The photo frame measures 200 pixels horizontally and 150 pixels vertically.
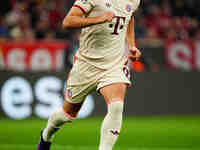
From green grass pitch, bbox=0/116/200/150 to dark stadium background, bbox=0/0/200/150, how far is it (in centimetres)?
2

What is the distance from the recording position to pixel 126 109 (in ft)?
40.7

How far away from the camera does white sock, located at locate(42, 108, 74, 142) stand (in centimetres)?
629

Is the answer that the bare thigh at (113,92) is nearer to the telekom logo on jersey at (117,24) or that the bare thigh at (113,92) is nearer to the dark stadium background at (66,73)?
the telekom logo on jersey at (117,24)

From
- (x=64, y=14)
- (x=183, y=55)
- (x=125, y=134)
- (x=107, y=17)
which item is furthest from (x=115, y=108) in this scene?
(x=64, y=14)

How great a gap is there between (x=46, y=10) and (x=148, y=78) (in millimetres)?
3345

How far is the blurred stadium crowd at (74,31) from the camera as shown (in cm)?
1305

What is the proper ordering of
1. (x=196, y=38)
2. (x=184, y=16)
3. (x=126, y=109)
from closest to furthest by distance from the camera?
(x=126, y=109)
(x=196, y=38)
(x=184, y=16)

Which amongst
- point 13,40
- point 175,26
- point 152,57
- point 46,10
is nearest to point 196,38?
point 175,26

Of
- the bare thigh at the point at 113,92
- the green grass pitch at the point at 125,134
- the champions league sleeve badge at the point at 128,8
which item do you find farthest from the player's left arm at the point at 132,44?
the green grass pitch at the point at 125,134

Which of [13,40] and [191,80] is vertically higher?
[13,40]

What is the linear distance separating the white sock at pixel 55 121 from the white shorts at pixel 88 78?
0.21 m

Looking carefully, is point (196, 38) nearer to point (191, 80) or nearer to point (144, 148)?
point (191, 80)

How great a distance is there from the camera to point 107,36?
5.94 m

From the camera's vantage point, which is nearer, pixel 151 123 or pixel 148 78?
pixel 151 123
